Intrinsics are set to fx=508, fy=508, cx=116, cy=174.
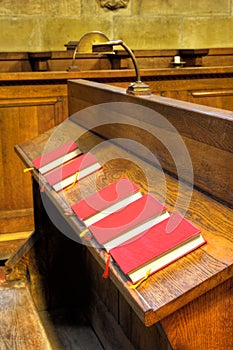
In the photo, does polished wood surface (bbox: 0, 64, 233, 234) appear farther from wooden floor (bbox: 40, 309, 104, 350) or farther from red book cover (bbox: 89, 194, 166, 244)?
red book cover (bbox: 89, 194, 166, 244)

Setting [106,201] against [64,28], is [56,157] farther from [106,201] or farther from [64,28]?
[64,28]

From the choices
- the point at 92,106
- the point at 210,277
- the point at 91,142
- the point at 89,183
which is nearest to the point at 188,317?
the point at 210,277

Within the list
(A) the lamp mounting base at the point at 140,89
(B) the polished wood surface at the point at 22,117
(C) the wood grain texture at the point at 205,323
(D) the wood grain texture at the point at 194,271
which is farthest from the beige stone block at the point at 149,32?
(C) the wood grain texture at the point at 205,323

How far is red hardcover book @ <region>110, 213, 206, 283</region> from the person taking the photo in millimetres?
1278

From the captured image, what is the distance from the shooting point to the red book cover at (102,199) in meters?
1.60

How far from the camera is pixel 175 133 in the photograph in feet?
6.05

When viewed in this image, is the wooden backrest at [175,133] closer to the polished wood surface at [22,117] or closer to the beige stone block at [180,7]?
the polished wood surface at [22,117]

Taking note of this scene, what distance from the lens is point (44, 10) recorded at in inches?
236

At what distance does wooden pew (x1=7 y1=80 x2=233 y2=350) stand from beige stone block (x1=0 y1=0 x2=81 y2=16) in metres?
3.05

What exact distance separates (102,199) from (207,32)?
553 cm

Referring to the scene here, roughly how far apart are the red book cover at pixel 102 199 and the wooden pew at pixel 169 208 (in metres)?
0.05

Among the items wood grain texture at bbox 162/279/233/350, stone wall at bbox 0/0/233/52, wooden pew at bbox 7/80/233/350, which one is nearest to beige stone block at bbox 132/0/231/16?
stone wall at bbox 0/0/233/52

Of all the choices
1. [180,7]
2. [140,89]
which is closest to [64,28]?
[180,7]

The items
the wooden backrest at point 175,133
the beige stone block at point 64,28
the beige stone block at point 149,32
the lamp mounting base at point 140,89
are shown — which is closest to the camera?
the wooden backrest at point 175,133
